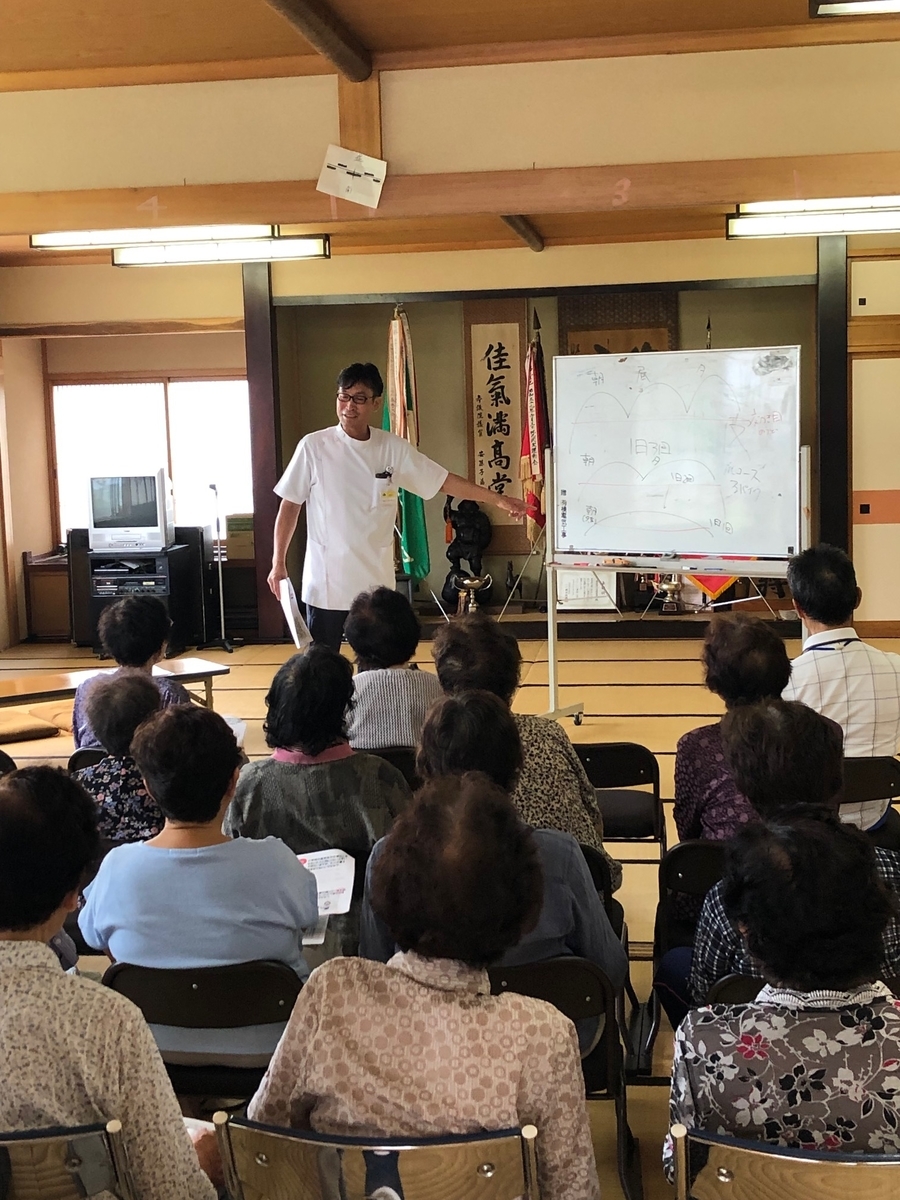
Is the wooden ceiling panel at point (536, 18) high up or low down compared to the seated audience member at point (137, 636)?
up

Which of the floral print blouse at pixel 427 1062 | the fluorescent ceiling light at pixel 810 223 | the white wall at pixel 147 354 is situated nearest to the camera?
the floral print blouse at pixel 427 1062

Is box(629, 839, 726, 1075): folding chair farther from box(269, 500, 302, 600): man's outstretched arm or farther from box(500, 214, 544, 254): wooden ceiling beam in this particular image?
box(500, 214, 544, 254): wooden ceiling beam

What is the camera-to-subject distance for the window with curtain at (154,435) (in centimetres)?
898

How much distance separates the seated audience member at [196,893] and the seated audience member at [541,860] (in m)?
0.15

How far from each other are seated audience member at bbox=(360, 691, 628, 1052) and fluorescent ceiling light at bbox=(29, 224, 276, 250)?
3639 mm

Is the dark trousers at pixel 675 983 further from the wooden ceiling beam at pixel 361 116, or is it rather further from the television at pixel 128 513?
the television at pixel 128 513

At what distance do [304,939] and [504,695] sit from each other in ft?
2.56

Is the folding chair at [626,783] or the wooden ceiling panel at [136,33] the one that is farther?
the wooden ceiling panel at [136,33]

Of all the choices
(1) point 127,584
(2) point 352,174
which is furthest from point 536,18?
(1) point 127,584

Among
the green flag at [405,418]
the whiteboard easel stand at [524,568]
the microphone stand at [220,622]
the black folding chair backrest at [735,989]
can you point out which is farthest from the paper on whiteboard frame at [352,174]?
the whiteboard easel stand at [524,568]

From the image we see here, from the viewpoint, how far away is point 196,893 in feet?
5.66

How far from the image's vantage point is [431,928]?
1.25 m

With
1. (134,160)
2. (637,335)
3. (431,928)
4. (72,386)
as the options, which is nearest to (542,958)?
(431,928)

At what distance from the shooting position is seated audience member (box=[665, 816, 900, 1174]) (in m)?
1.22
